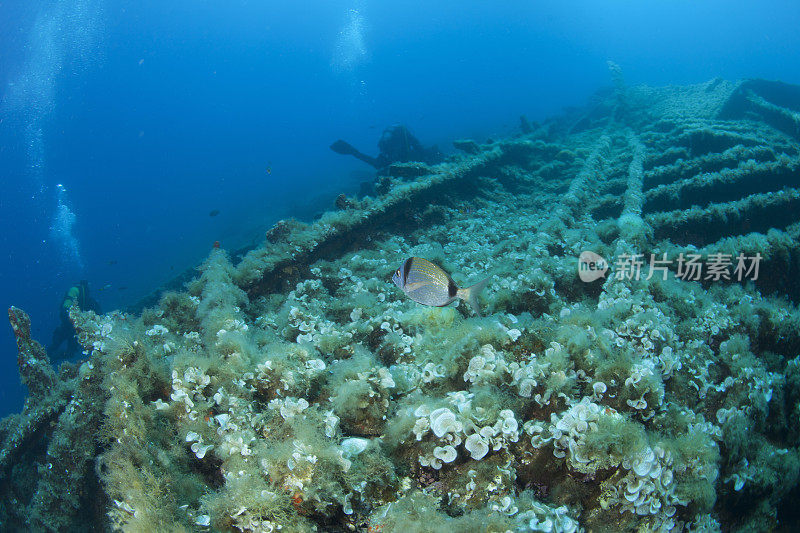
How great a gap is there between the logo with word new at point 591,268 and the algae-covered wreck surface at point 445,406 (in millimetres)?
113

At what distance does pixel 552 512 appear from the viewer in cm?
188

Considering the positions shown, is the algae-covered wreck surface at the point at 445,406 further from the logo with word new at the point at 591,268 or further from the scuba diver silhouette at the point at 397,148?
the scuba diver silhouette at the point at 397,148

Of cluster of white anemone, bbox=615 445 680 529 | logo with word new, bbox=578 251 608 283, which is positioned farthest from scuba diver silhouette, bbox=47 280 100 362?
cluster of white anemone, bbox=615 445 680 529

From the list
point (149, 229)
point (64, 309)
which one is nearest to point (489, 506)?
point (64, 309)

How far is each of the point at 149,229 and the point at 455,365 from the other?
8036cm

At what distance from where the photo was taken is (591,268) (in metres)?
4.72

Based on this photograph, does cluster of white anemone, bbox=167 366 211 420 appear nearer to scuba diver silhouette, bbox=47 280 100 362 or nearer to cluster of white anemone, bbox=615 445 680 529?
cluster of white anemone, bbox=615 445 680 529

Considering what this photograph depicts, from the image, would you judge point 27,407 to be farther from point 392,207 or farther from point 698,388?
point 698,388

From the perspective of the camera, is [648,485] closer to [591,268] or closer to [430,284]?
[430,284]

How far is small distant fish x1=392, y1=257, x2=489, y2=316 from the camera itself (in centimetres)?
278

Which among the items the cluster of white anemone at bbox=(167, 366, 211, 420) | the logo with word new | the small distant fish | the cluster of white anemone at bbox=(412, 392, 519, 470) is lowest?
the cluster of white anemone at bbox=(167, 366, 211, 420)

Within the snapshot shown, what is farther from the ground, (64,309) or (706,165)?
(706,165)

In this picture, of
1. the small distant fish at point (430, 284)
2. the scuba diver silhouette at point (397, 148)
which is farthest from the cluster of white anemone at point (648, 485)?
the scuba diver silhouette at point (397, 148)

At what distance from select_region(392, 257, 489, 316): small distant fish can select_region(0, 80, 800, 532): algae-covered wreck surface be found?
0.36 m
